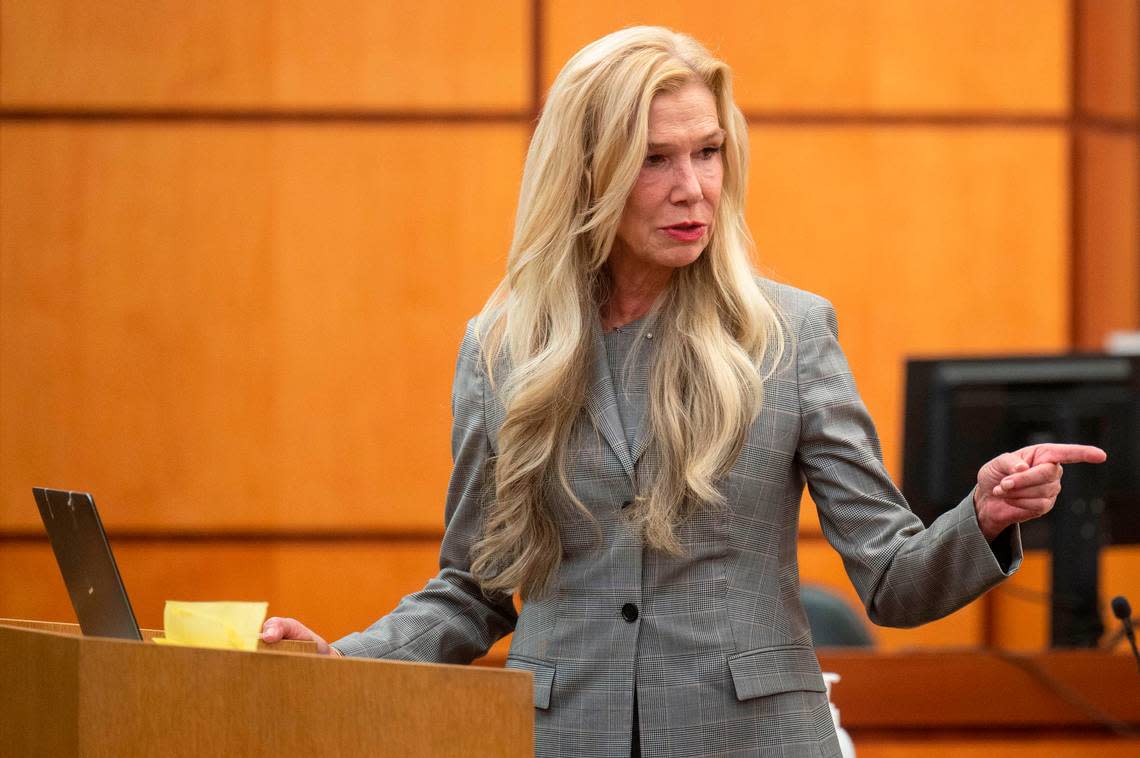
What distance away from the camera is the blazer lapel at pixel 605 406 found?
1562 mm

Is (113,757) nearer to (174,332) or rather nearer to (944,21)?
(174,332)

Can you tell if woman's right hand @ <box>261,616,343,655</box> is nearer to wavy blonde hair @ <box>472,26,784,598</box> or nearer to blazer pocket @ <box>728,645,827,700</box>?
wavy blonde hair @ <box>472,26,784,598</box>

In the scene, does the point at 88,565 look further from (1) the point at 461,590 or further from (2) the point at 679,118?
(2) the point at 679,118

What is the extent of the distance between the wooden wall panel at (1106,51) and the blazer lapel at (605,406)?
2.89 metres

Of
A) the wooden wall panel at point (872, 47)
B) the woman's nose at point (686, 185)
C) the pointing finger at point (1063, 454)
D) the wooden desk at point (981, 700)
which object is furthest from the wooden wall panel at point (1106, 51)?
the pointing finger at point (1063, 454)

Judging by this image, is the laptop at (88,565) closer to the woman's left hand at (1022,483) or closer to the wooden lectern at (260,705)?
the wooden lectern at (260,705)

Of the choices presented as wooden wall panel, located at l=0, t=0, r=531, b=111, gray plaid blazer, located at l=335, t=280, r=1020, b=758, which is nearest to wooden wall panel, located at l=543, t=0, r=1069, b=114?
wooden wall panel, located at l=0, t=0, r=531, b=111

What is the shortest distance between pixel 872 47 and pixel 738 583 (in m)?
2.79

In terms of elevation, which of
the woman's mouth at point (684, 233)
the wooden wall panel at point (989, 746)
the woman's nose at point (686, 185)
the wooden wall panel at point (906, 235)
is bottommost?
the wooden wall panel at point (989, 746)

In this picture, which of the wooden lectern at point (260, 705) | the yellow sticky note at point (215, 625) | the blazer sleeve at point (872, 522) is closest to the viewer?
the wooden lectern at point (260, 705)

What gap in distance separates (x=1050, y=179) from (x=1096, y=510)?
1.33 metres

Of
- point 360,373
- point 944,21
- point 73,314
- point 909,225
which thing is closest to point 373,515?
point 360,373

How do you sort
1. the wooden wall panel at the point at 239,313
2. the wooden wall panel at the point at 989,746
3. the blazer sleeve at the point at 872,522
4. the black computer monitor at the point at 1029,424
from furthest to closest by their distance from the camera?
the wooden wall panel at the point at 239,313 → the black computer monitor at the point at 1029,424 → the wooden wall panel at the point at 989,746 → the blazer sleeve at the point at 872,522

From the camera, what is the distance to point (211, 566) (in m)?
3.93
